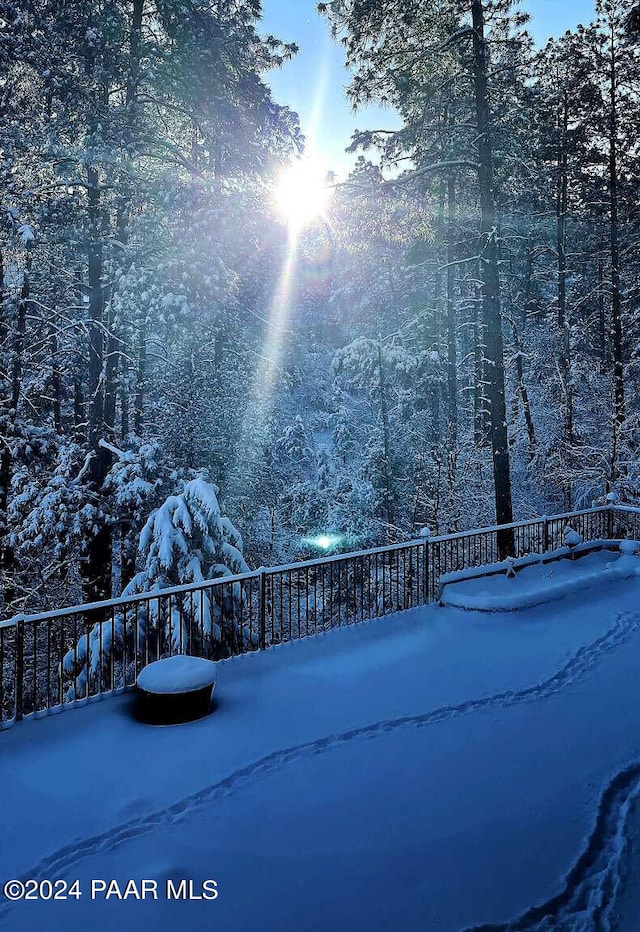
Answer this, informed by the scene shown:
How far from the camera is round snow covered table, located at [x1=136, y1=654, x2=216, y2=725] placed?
5992mm

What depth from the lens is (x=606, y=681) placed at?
6957 mm

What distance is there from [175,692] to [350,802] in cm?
222

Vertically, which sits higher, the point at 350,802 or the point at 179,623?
the point at 179,623

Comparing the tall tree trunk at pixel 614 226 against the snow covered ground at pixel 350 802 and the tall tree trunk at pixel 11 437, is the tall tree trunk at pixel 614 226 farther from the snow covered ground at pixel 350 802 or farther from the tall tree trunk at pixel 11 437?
the tall tree trunk at pixel 11 437

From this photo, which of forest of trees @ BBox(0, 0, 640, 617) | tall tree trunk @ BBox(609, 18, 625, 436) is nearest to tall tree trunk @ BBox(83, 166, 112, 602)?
forest of trees @ BBox(0, 0, 640, 617)

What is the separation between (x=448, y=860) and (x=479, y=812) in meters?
0.65

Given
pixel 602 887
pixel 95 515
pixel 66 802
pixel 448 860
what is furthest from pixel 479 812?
pixel 95 515

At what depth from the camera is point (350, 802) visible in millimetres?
4613

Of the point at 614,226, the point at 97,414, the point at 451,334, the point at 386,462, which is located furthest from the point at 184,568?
the point at 614,226

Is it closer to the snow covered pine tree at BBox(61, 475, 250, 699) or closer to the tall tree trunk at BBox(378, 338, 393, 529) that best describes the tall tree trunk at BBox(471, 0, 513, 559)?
the snow covered pine tree at BBox(61, 475, 250, 699)

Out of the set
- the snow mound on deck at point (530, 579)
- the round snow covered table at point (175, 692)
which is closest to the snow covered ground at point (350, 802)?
the round snow covered table at point (175, 692)

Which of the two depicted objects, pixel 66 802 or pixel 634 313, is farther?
pixel 634 313

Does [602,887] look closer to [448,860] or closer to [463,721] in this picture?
[448,860]

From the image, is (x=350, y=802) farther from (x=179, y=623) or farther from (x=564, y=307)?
(x=564, y=307)
